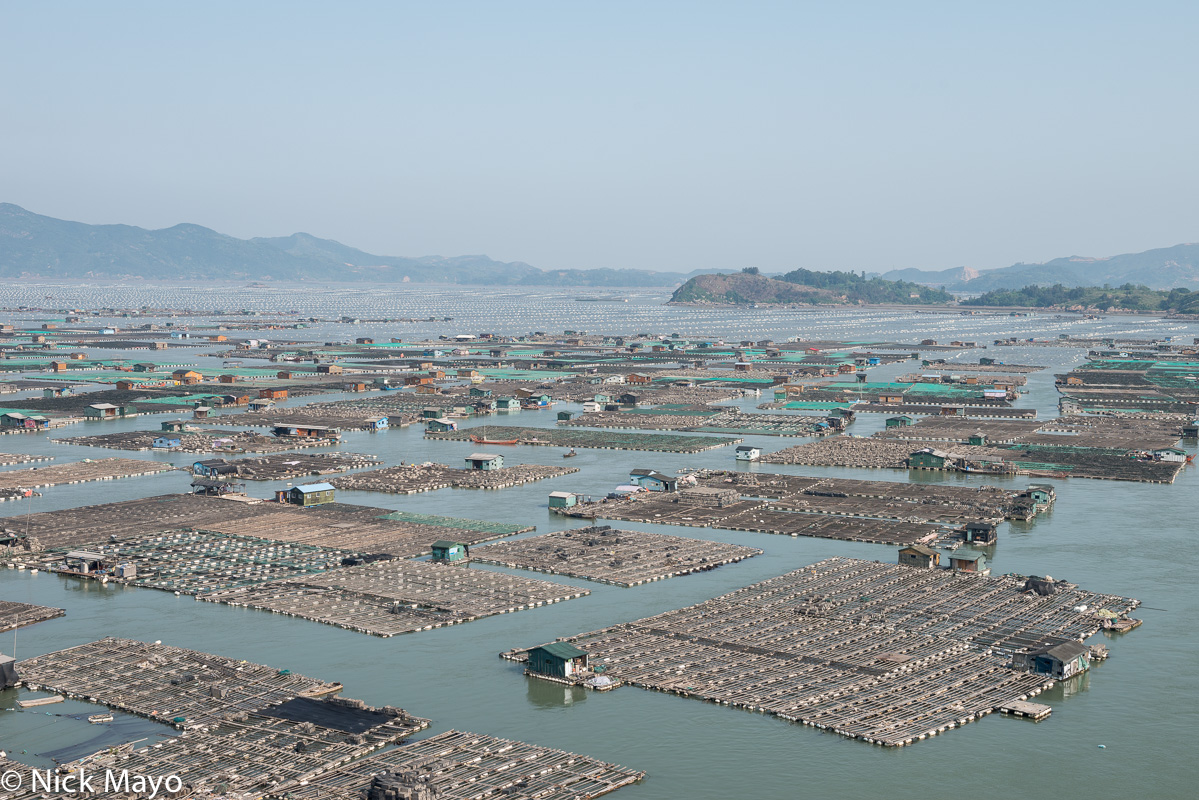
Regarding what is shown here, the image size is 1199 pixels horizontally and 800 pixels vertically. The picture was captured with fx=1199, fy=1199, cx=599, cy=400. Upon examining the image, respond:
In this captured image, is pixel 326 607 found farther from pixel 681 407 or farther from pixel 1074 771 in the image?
pixel 681 407

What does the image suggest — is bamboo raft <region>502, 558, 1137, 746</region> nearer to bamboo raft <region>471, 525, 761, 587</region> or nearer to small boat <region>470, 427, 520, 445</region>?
bamboo raft <region>471, 525, 761, 587</region>

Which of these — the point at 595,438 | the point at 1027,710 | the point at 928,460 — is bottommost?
the point at 1027,710

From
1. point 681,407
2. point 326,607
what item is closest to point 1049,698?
point 326,607

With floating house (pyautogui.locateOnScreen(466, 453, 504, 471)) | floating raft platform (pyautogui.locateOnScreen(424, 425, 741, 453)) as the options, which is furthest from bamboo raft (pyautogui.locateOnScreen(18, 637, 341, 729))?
floating raft platform (pyautogui.locateOnScreen(424, 425, 741, 453))

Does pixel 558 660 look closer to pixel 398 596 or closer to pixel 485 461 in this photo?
pixel 398 596

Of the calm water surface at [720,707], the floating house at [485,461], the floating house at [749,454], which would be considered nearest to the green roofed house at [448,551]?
the calm water surface at [720,707]

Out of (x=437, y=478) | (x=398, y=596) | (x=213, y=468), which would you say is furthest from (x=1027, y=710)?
(x=213, y=468)

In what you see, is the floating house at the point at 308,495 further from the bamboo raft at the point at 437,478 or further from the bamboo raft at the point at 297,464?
the bamboo raft at the point at 297,464
